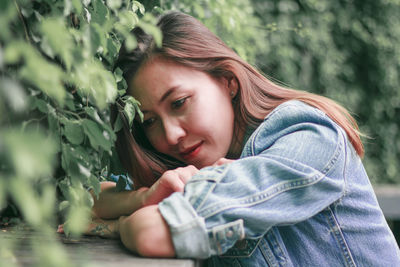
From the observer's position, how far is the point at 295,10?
4875 millimetres

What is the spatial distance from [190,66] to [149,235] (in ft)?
2.82

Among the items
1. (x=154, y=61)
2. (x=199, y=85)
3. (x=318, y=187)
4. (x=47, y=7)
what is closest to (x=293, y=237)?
(x=318, y=187)

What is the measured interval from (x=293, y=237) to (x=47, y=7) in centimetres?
97

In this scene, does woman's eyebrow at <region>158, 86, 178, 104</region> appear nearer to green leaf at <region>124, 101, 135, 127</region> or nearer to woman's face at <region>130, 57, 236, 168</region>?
woman's face at <region>130, 57, 236, 168</region>

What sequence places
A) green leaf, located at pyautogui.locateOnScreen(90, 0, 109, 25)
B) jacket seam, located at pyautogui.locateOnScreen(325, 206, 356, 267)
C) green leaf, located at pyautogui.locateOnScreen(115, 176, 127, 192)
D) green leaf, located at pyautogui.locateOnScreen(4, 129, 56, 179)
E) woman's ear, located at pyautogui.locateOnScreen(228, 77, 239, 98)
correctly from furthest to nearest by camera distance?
1. woman's ear, located at pyautogui.locateOnScreen(228, 77, 239, 98)
2. green leaf, located at pyautogui.locateOnScreen(115, 176, 127, 192)
3. jacket seam, located at pyautogui.locateOnScreen(325, 206, 356, 267)
4. green leaf, located at pyautogui.locateOnScreen(90, 0, 109, 25)
5. green leaf, located at pyautogui.locateOnScreen(4, 129, 56, 179)

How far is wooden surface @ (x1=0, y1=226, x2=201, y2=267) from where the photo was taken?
1022 mm

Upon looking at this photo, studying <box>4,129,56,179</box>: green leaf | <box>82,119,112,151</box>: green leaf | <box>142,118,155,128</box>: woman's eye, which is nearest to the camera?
<box>4,129,56,179</box>: green leaf

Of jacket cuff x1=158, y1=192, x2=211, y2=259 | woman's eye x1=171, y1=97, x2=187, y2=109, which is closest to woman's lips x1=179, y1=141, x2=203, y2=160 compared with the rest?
woman's eye x1=171, y1=97, x2=187, y2=109

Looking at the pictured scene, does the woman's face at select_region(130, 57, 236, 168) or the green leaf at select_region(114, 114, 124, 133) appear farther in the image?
the woman's face at select_region(130, 57, 236, 168)

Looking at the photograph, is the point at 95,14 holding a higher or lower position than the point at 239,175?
higher

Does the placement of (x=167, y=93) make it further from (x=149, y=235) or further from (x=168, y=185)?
(x=149, y=235)

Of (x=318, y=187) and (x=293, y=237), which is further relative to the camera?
(x=293, y=237)

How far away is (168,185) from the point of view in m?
1.38

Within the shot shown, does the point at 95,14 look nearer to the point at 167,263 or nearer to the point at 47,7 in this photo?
the point at 47,7
